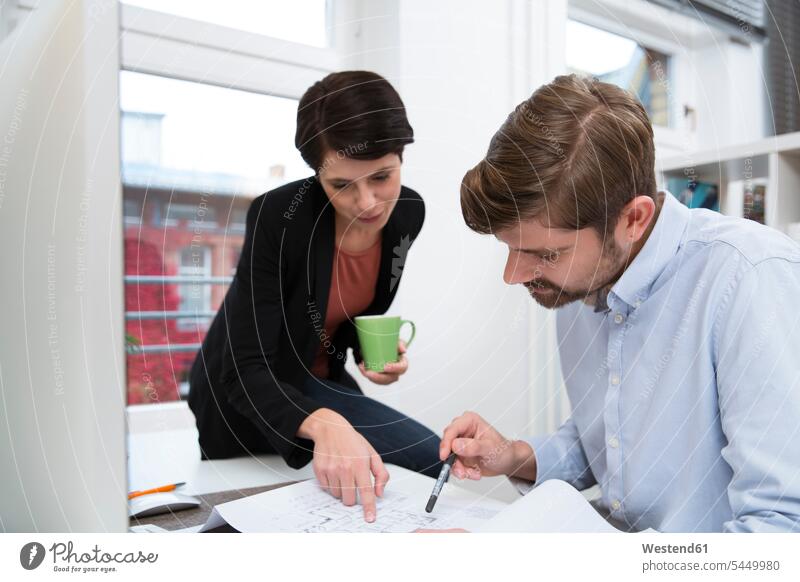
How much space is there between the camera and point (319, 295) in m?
0.67

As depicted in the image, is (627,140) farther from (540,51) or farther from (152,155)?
(152,155)

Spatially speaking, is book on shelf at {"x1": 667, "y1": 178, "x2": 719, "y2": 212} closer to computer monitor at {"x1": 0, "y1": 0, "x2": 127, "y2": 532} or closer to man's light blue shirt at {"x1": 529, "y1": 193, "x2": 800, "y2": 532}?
man's light blue shirt at {"x1": 529, "y1": 193, "x2": 800, "y2": 532}

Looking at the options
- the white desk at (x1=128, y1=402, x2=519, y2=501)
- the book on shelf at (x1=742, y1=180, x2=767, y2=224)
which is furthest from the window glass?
the white desk at (x1=128, y1=402, x2=519, y2=501)

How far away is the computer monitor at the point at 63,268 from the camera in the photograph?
1.35ft

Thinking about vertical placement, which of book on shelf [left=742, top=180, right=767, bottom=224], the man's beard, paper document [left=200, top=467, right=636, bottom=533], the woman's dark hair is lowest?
paper document [left=200, top=467, right=636, bottom=533]

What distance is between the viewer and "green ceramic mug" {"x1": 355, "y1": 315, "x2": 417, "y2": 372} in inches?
26.1

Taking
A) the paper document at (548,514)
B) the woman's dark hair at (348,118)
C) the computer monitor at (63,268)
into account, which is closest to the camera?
the computer monitor at (63,268)

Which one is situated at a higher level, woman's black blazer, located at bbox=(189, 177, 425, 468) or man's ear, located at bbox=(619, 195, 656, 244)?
man's ear, located at bbox=(619, 195, 656, 244)

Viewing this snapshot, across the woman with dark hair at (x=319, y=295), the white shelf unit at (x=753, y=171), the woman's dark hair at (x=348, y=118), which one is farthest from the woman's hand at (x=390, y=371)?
the white shelf unit at (x=753, y=171)

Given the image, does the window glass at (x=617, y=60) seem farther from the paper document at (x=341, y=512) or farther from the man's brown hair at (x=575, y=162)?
the paper document at (x=341, y=512)

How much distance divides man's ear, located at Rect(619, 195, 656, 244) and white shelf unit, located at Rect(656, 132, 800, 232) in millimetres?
163

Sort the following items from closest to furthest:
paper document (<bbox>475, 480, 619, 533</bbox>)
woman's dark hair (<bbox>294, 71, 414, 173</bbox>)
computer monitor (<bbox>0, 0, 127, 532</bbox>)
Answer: computer monitor (<bbox>0, 0, 127, 532</bbox>), paper document (<bbox>475, 480, 619, 533</bbox>), woman's dark hair (<bbox>294, 71, 414, 173</bbox>)

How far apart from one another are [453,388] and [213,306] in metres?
0.28

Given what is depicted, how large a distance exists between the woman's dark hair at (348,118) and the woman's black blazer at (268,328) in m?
0.04
